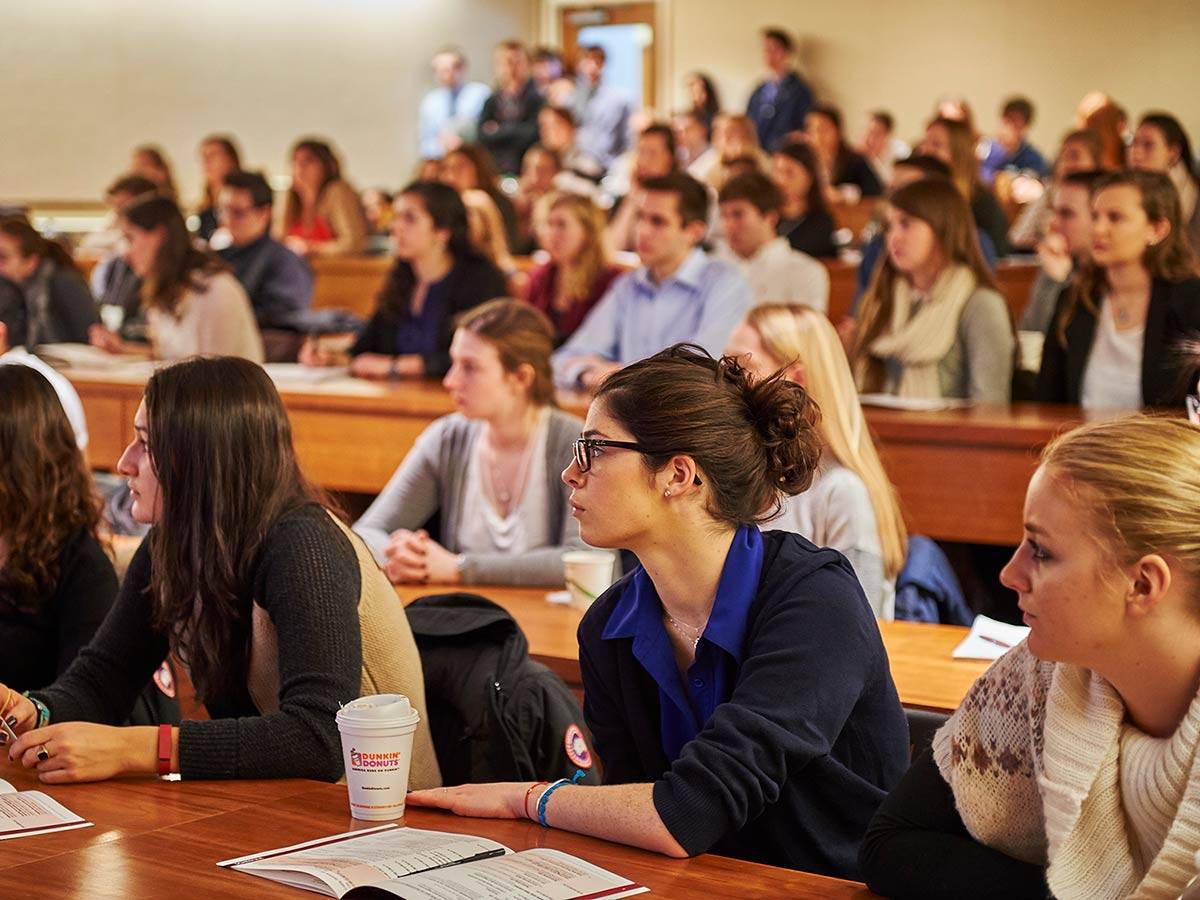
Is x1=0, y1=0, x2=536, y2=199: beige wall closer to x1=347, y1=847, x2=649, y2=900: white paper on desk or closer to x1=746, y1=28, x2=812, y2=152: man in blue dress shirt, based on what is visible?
x1=746, y1=28, x2=812, y2=152: man in blue dress shirt

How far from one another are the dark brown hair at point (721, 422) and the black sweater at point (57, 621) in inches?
42.2

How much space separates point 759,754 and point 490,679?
0.82 m

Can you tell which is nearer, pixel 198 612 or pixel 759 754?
pixel 759 754

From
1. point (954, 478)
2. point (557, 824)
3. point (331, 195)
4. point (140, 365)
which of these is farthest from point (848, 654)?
point (331, 195)

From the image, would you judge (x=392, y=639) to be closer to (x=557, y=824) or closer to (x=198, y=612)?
(x=198, y=612)

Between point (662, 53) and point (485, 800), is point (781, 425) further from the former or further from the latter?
point (662, 53)

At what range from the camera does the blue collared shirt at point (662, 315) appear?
5199 mm

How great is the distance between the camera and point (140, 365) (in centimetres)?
551

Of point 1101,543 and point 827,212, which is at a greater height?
point 827,212

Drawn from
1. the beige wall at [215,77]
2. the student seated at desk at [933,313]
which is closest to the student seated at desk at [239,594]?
the student seated at desk at [933,313]

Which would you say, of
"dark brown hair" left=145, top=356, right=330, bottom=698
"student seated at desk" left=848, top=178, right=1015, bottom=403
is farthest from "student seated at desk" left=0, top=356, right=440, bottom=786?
"student seated at desk" left=848, top=178, right=1015, bottom=403

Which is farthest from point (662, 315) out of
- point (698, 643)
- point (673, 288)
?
point (698, 643)

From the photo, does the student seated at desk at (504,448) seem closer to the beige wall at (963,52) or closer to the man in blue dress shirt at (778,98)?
the man in blue dress shirt at (778,98)

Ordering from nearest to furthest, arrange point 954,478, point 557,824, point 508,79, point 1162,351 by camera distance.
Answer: point 557,824 < point 954,478 < point 1162,351 < point 508,79
